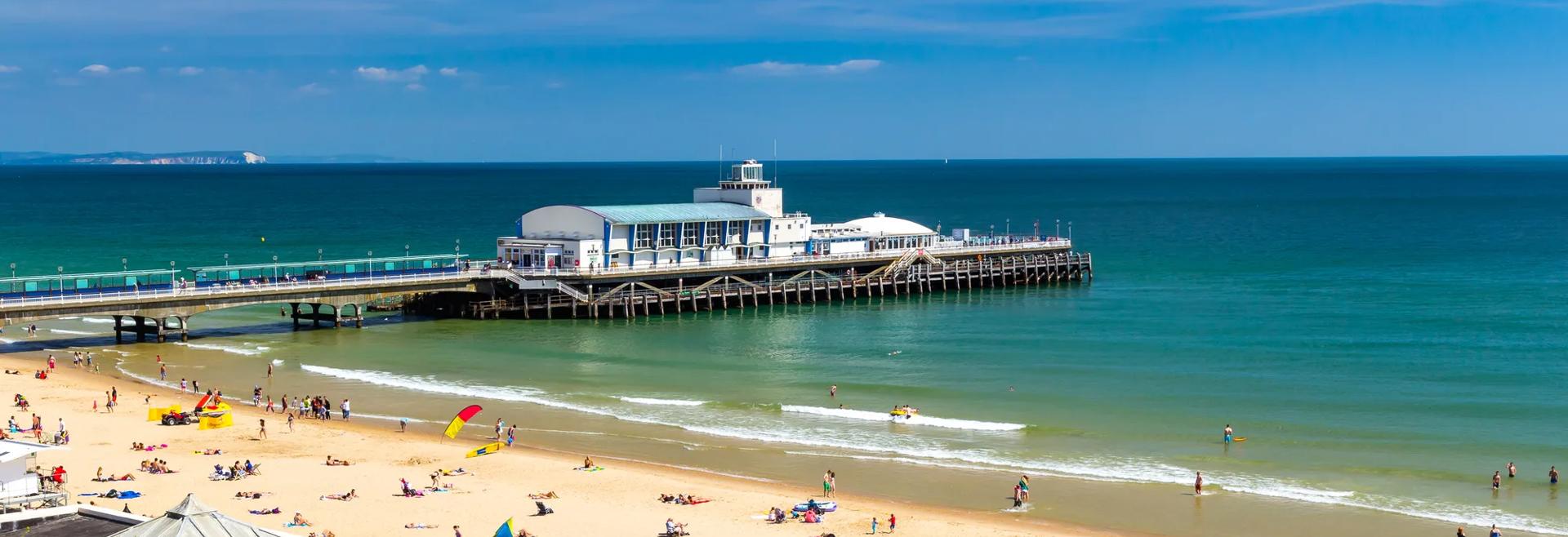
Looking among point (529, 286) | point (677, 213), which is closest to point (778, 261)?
point (677, 213)

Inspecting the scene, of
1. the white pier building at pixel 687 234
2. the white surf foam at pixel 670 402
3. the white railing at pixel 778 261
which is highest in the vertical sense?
the white pier building at pixel 687 234

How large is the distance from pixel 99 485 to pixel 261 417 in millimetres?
11514

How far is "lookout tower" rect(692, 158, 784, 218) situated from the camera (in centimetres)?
8681

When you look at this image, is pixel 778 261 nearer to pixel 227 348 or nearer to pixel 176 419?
pixel 227 348

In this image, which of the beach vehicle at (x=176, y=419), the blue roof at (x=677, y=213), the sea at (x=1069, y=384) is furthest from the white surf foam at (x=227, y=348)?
the blue roof at (x=677, y=213)

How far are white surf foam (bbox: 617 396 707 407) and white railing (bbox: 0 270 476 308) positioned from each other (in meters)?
22.8

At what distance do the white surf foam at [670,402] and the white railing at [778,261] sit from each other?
2466 centimetres

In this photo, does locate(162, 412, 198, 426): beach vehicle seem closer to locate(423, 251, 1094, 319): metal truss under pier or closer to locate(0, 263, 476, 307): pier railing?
locate(0, 263, 476, 307): pier railing

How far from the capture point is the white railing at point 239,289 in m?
61.2

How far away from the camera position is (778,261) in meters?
84.8

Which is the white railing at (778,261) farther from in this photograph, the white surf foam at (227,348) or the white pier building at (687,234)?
the white surf foam at (227,348)

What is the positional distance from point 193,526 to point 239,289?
49.0 metres

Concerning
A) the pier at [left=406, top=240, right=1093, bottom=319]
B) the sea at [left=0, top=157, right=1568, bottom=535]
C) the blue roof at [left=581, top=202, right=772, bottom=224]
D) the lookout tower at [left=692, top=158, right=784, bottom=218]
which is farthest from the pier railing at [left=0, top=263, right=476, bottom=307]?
the lookout tower at [left=692, top=158, right=784, bottom=218]

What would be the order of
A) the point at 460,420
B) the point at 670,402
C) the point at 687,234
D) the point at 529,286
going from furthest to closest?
the point at 687,234
the point at 529,286
the point at 670,402
the point at 460,420
